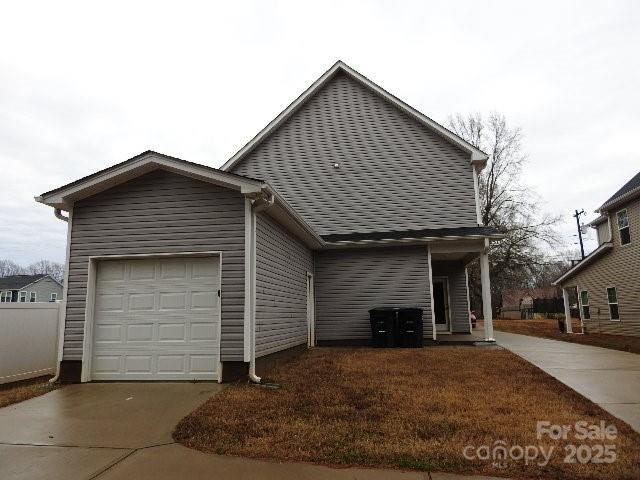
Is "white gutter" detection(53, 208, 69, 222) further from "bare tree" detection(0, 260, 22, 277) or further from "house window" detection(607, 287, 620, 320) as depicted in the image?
"bare tree" detection(0, 260, 22, 277)

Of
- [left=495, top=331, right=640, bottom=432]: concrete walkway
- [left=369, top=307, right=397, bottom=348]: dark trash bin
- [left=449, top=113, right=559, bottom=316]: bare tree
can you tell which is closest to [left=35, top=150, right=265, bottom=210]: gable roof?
[left=495, top=331, right=640, bottom=432]: concrete walkway

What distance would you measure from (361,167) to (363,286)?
13.3ft

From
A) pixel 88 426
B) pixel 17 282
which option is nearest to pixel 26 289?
pixel 17 282

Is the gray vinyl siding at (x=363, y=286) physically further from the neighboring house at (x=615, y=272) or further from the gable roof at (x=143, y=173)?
the neighboring house at (x=615, y=272)

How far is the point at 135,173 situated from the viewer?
25.4ft

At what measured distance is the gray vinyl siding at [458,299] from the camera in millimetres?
16578

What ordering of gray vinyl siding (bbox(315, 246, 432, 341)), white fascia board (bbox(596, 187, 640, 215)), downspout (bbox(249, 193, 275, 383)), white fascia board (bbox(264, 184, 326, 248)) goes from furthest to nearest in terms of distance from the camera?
1. white fascia board (bbox(596, 187, 640, 215))
2. gray vinyl siding (bbox(315, 246, 432, 341))
3. white fascia board (bbox(264, 184, 326, 248))
4. downspout (bbox(249, 193, 275, 383))

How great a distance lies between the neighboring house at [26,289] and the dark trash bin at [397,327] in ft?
153

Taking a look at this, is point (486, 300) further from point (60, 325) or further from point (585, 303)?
point (585, 303)

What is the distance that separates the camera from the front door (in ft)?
55.3

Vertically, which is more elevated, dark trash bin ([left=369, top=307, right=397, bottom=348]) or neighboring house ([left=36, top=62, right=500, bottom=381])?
neighboring house ([left=36, top=62, right=500, bottom=381])

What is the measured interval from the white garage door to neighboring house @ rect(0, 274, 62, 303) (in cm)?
4603

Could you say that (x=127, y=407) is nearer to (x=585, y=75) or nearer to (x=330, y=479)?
(x=330, y=479)

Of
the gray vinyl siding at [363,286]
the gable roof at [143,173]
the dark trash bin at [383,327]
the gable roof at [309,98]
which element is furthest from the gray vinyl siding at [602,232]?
the gable roof at [143,173]
